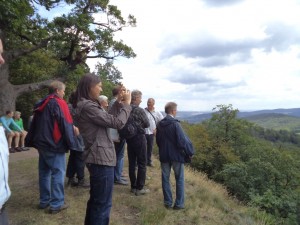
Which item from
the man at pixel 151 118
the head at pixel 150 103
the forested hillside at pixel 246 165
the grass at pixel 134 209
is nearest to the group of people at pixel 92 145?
the grass at pixel 134 209

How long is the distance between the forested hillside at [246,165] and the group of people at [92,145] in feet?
17.5

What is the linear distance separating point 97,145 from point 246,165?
52.7 feet

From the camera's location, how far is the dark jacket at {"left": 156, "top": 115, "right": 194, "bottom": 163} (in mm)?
5918

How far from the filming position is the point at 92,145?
3.86 meters

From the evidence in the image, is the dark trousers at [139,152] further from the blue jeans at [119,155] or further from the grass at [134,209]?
the grass at [134,209]

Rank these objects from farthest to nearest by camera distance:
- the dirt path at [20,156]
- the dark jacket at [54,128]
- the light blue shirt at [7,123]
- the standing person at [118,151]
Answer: the light blue shirt at [7,123]
the dirt path at [20,156]
the standing person at [118,151]
the dark jacket at [54,128]

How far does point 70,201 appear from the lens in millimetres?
5781

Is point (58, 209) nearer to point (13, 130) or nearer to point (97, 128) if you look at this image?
point (97, 128)

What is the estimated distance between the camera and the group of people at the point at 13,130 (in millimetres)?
11594

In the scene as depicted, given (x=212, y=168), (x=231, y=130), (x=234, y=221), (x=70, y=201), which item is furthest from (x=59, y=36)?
(x=231, y=130)

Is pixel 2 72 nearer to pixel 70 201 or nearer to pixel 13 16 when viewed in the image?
pixel 13 16

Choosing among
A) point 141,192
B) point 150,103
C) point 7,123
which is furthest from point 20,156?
point 141,192

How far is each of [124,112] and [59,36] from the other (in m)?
12.3

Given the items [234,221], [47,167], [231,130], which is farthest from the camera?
[231,130]
